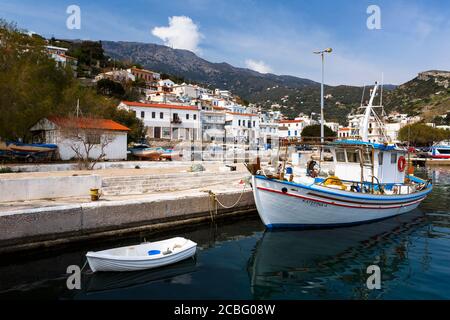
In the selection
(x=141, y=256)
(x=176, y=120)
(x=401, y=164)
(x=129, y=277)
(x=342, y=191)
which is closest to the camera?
(x=129, y=277)

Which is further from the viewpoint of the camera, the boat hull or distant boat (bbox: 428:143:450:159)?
distant boat (bbox: 428:143:450:159)

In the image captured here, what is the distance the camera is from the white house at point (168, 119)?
52.5 metres

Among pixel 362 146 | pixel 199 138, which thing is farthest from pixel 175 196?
pixel 199 138

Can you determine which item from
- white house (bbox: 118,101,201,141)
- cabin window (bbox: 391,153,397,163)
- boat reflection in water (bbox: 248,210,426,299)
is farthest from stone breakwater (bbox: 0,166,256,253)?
white house (bbox: 118,101,201,141)

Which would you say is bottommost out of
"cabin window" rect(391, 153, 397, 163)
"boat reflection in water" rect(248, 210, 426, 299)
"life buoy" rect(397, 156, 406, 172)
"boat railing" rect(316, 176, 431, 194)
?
"boat reflection in water" rect(248, 210, 426, 299)

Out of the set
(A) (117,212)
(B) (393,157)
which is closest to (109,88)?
(A) (117,212)

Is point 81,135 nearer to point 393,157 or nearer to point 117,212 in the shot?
point 117,212

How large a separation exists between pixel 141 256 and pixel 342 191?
25.5ft

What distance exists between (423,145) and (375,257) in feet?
248

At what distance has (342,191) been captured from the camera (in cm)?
1270

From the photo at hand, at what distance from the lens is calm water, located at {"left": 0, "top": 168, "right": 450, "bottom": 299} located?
25.7 feet

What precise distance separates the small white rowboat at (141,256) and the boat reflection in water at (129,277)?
12 centimetres

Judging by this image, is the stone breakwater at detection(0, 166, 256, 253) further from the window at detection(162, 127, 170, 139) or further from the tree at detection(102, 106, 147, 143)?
the window at detection(162, 127, 170, 139)

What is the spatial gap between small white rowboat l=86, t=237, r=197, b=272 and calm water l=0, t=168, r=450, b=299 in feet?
0.66
